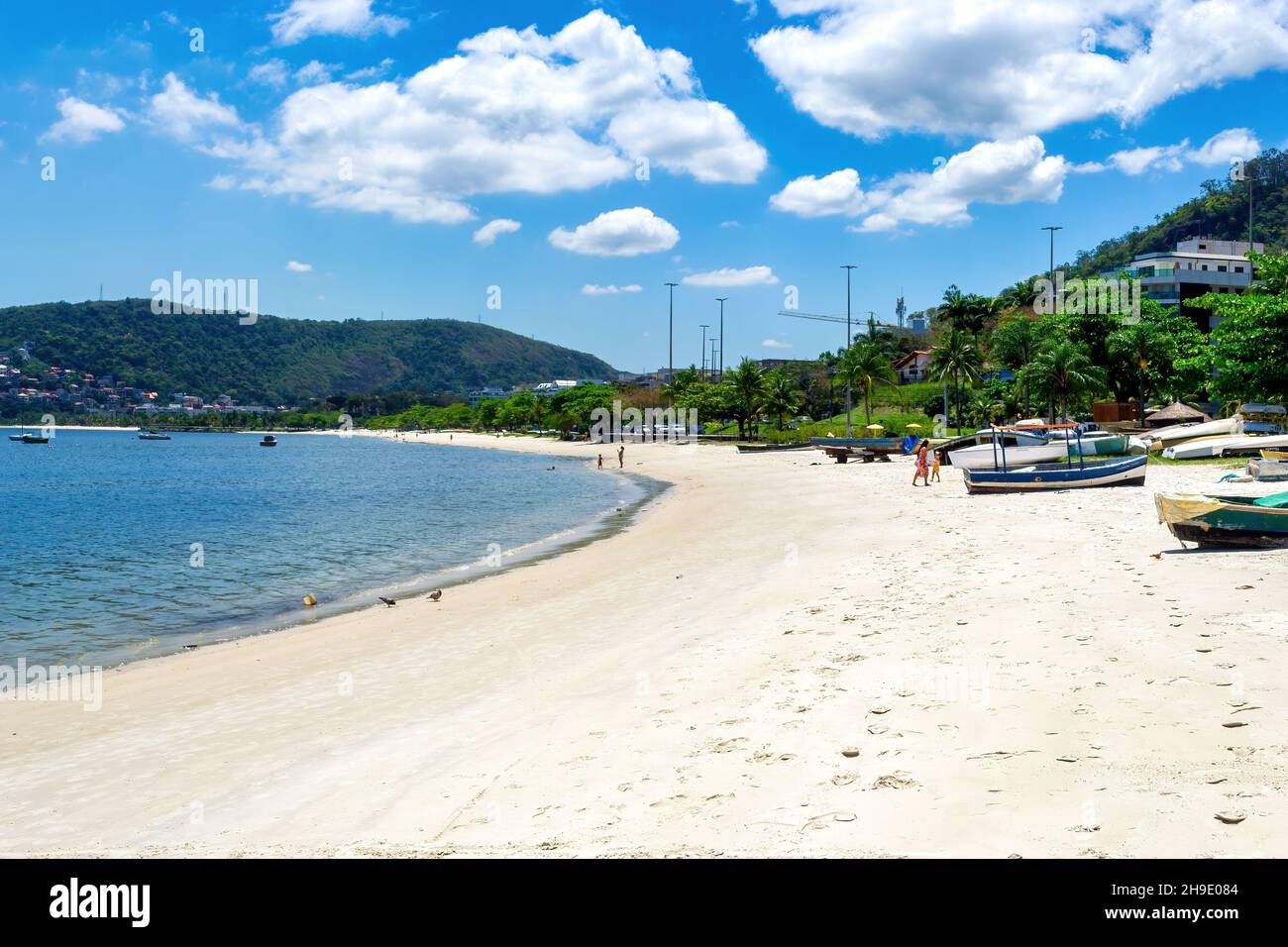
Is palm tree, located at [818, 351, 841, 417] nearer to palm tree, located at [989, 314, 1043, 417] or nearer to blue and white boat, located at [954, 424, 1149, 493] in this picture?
palm tree, located at [989, 314, 1043, 417]

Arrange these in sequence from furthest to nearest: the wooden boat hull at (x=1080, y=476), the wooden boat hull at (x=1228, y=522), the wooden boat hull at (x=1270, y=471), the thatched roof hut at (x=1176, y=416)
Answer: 1. the thatched roof hut at (x=1176, y=416)
2. the wooden boat hull at (x=1080, y=476)
3. the wooden boat hull at (x=1270, y=471)
4. the wooden boat hull at (x=1228, y=522)

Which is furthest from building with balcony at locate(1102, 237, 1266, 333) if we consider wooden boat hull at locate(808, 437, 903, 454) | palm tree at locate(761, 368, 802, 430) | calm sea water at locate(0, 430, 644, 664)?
calm sea water at locate(0, 430, 644, 664)

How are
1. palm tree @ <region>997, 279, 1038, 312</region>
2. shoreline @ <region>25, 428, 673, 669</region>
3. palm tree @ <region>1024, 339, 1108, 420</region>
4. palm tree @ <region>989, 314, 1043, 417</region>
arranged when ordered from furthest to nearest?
palm tree @ <region>997, 279, 1038, 312</region>
palm tree @ <region>989, 314, 1043, 417</region>
palm tree @ <region>1024, 339, 1108, 420</region>
shoreline @ <region>25, 428, 673, 669</region>

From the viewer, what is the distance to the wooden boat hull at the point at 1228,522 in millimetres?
14438

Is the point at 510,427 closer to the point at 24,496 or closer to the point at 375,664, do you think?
the point at 24,496

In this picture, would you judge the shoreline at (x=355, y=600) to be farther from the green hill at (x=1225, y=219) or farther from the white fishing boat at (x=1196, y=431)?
the green hill at (x=1225, y=219)

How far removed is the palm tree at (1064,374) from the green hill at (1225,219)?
9404 centimetres

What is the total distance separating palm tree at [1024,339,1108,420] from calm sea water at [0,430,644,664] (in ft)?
94.7

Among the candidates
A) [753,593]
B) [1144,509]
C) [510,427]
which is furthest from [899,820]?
[510,427]

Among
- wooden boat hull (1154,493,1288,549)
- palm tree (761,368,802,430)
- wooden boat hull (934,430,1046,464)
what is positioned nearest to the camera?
wooden boat hull (1154,493,1288,549)

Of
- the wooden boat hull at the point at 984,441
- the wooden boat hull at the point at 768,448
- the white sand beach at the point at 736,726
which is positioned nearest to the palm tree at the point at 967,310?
the wooden boat hull at the point at 768,448

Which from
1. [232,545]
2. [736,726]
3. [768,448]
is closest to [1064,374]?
[768,448]

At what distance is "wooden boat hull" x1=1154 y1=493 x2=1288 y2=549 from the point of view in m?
14.4

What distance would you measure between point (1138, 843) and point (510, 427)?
186m
